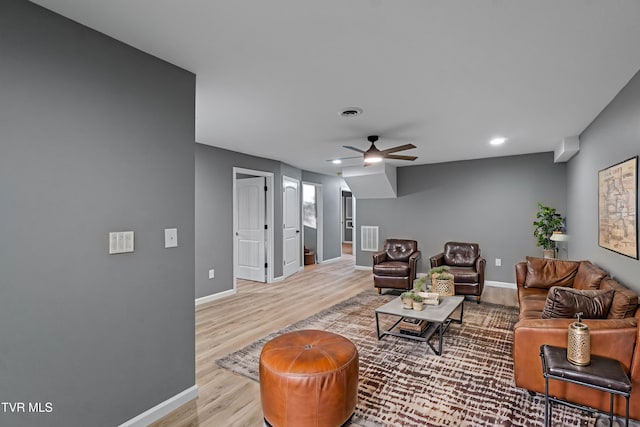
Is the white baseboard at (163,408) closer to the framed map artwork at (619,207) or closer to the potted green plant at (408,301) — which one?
the potted green plant at (408,301)

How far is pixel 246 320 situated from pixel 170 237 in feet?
7.27

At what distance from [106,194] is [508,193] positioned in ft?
20.4

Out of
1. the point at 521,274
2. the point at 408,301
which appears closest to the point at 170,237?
the point at 408,301

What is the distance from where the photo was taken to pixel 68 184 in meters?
1.72

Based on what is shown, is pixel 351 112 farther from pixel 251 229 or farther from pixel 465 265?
pixel 251 229

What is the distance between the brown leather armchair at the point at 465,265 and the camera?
4.79 m

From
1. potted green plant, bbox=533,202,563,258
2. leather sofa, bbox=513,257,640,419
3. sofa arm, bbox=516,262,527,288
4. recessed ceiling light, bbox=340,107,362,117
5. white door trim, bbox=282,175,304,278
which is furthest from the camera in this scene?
white door trim, bbox=282,175,304,278

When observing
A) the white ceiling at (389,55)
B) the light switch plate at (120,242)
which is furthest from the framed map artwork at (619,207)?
the light switch plate at (120,242)

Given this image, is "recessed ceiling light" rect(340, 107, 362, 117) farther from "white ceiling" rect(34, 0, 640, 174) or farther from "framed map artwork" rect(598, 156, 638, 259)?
"framed map artwork" rect(598, 156, 638, 259)

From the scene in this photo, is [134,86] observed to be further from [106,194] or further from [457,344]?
[457,344]

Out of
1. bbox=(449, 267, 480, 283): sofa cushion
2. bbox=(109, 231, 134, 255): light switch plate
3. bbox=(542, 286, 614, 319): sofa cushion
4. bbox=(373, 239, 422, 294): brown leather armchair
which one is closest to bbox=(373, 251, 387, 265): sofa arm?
bbox=(373, 239, 422, 294): brown leather armchair

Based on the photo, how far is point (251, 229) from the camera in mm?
6445

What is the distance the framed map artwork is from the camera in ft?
8.19

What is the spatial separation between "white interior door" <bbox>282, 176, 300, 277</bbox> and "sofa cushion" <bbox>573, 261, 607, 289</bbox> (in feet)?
15.6
